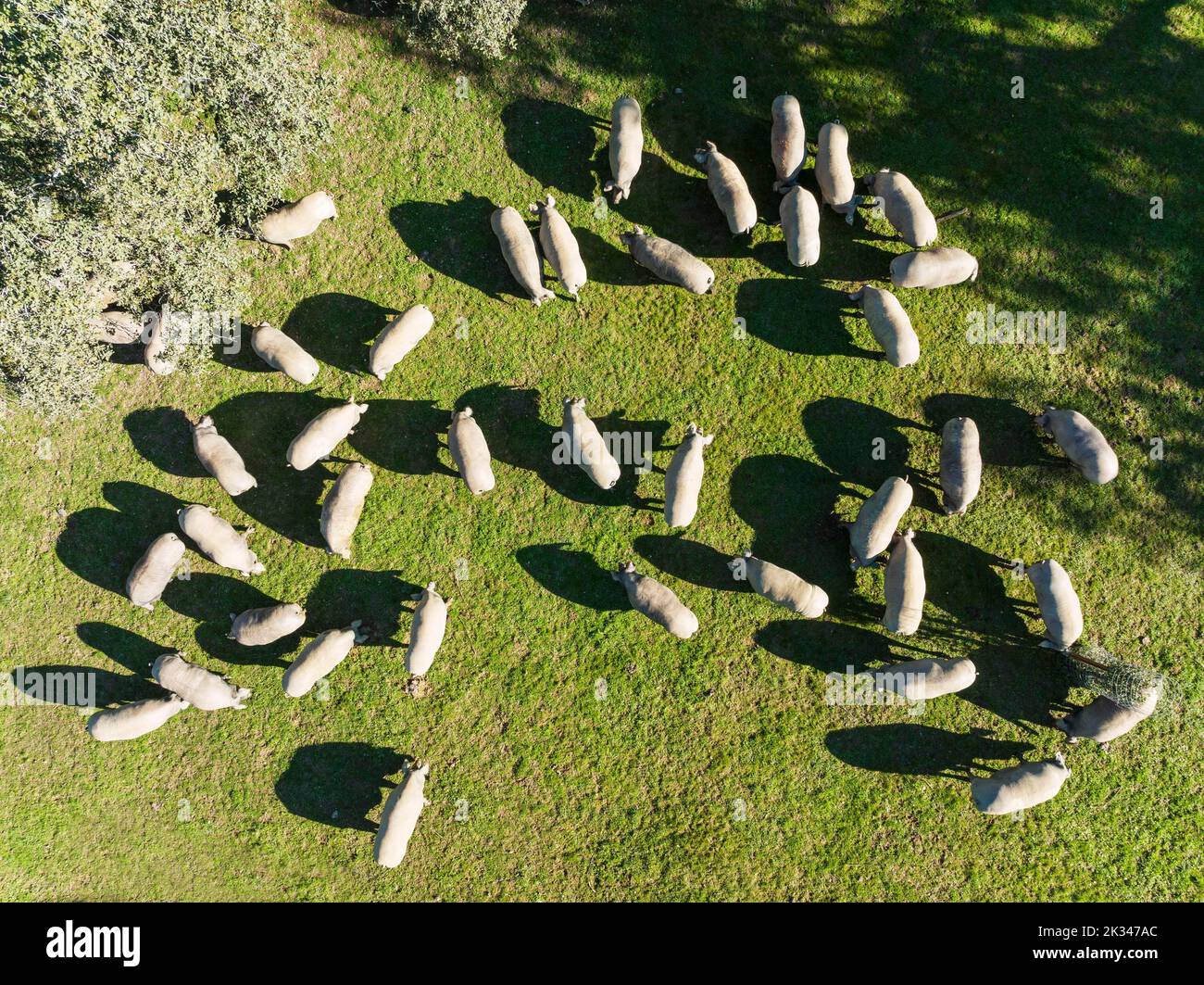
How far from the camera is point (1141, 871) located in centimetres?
1285

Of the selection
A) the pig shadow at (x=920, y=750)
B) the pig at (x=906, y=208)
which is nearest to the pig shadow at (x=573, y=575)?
the pig shadow at (x=920, y=750)

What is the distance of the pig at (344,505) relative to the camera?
12312 mm

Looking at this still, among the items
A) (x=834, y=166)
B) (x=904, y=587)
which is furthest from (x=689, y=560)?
(x=834, y=166)

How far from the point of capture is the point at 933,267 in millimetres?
12391

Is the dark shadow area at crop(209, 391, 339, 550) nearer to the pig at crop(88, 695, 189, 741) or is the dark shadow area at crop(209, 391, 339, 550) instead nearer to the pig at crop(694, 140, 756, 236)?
the pig at crop(88, 695, 189, 741)

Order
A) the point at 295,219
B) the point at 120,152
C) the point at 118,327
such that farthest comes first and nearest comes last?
the point at 295,219, the point at 118,327, the point at 120,152

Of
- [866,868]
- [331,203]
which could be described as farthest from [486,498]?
[866,868]

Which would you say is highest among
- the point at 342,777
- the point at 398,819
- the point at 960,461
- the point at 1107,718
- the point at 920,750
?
the point at 960,461

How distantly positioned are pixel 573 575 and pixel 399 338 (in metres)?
5.33

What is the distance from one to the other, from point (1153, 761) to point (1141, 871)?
2.04m

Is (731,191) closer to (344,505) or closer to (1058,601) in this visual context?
(344,505)

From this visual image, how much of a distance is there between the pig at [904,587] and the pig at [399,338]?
9.43 metres

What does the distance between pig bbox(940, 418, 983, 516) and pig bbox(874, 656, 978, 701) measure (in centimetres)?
284

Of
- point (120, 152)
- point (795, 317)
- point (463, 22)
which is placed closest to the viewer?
point (120, 152)
